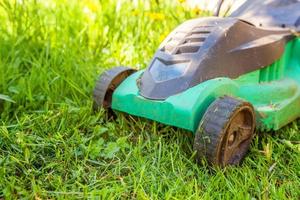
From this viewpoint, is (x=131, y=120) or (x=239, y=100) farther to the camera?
(x=131, y=120)

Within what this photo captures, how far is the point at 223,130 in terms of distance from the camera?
5.61ft

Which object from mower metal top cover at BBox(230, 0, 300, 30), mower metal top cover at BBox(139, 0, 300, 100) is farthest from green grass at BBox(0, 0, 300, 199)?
mower metal top cover at BBox(230, 0, 300, 30)

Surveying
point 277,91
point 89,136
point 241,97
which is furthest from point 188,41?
point 89,136

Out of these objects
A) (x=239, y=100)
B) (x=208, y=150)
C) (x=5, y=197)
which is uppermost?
(x=239, y=100)

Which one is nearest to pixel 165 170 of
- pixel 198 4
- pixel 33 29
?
pixel 33 29

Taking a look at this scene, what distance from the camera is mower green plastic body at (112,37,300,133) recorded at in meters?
1.78

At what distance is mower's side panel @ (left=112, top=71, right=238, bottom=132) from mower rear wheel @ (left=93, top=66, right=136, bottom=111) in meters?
0.18

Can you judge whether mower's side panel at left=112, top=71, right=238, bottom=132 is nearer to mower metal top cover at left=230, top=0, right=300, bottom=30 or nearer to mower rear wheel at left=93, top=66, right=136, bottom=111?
mower rear wheel at left=93, top=66, right=136, bottom=111

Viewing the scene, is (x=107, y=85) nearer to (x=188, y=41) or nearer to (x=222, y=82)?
(x=188, y=41)

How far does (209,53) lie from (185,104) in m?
0.20

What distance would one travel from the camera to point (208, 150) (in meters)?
1.73

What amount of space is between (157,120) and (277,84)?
1.52 ft

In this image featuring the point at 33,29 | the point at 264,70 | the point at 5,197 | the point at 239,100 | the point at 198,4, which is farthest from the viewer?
the point at 198,4

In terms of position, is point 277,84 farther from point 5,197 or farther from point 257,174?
point 5,197
